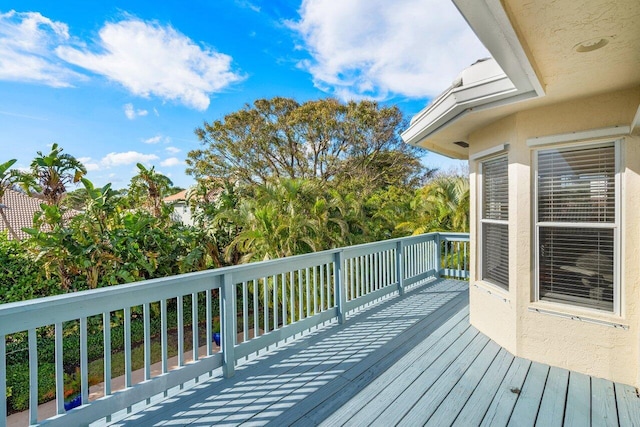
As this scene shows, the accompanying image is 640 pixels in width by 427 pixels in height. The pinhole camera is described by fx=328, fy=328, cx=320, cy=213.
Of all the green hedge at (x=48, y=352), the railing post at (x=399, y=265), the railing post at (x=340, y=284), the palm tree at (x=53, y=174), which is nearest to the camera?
the railing post at (x=340, y=284)

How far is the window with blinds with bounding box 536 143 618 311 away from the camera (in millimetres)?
2861

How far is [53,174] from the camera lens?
8.87 m

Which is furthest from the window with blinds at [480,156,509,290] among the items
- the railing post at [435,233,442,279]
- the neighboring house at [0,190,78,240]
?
the neighboring house at [0,190,78,240]

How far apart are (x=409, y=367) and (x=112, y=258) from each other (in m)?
7.47

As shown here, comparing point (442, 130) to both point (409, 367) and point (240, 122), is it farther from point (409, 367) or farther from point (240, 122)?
point (240, 122)

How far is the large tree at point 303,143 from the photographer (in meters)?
17.6

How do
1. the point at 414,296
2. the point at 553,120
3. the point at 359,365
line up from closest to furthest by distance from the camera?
the point at 553,120, the point at 359,365, the point at 414,296

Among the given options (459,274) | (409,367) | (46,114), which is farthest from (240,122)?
(409,367)

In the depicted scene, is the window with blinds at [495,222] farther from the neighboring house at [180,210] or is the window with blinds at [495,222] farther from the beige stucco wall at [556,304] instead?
the neighboring house at [180,210]

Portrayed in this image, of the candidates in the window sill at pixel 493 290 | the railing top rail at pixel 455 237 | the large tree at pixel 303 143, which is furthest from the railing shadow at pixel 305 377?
the large tree at pixel 303 143

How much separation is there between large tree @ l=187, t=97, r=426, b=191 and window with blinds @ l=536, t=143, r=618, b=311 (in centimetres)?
1476

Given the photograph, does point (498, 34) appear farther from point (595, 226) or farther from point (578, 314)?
point (578, 314)

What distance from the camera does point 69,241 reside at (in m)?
7.48

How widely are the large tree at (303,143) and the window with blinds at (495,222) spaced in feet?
45.8
